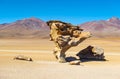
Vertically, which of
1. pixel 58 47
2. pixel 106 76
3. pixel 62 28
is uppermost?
pixel 62 28

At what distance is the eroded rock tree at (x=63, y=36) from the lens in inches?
1144

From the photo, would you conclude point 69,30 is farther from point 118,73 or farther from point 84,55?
point 118,73

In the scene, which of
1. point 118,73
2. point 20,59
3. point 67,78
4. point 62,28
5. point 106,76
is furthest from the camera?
point 62,28

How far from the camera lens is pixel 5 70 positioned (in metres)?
21.0

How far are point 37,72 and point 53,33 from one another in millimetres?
9540

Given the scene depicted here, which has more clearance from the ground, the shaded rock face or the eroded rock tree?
the eroded rock tree

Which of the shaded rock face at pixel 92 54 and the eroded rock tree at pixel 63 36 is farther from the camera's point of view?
the shaded rock face at pixel 92 54

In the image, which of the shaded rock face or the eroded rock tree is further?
the shaded rock face

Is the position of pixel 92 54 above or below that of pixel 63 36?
below

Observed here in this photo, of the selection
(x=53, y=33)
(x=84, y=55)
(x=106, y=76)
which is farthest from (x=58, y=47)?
(x=106, y=76)

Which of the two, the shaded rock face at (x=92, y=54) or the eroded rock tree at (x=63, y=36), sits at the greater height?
the eroded rock tree at (x=63, y=36)

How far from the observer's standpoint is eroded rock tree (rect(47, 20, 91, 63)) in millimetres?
29052

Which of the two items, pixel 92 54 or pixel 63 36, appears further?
pixel 92 54

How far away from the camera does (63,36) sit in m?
29.2
